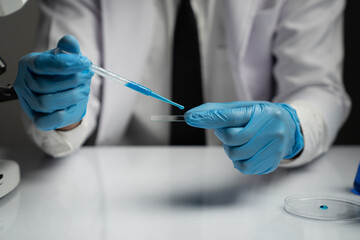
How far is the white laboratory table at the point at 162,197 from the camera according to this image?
61 cm

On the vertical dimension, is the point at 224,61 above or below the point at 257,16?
below

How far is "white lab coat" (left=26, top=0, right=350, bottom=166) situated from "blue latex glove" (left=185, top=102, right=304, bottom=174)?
0.43 metres

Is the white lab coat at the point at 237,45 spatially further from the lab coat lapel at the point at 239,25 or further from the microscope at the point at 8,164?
the microscope at the point at 8,164

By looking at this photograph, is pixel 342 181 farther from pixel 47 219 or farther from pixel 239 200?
pixel 47 219

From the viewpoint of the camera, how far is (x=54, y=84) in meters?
0.73

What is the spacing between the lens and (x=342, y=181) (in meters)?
0.88

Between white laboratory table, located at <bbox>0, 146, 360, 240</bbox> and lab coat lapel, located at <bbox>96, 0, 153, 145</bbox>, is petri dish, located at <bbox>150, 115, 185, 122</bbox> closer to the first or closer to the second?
white laboratory table, located at <bbox>0, 146, 360, 240</bbox>

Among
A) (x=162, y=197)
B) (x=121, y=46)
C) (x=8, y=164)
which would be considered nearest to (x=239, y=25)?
(x=121, y=46)

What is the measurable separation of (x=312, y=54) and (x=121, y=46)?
666 millimetres

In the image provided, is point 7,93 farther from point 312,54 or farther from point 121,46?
point 312,54

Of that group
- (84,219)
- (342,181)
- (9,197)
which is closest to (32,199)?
(9,197)

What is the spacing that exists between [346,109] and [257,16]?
17.4 inches

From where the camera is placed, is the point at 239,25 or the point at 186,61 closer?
the point at 239,25

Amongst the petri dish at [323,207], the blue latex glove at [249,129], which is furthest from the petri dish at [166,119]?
the petri dish at [323,207]
